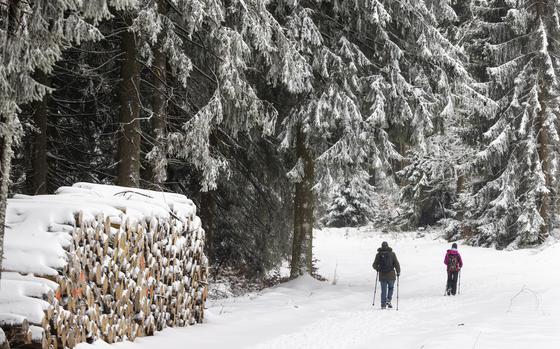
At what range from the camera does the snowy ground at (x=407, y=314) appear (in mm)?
9062

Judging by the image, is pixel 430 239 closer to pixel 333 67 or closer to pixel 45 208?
pixel 333 67

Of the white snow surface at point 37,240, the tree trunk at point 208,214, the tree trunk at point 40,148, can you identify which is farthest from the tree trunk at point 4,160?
the tree trunk at point 208,214

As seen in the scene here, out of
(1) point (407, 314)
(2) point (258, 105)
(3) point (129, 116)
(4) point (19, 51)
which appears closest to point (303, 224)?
(1) point (407, 314)

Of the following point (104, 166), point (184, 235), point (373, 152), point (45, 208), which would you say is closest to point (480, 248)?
point (373, 152)

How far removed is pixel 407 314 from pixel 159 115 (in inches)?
270

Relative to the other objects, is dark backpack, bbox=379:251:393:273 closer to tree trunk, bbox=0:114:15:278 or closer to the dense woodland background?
the dense woodland background

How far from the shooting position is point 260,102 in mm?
12070

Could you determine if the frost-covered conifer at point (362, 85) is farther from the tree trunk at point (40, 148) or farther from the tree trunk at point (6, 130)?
the tree trunk at point (6, 130)

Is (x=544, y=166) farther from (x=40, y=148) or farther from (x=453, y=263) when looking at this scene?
(x=40, y=148)

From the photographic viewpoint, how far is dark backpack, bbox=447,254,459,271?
Result: 16.9m

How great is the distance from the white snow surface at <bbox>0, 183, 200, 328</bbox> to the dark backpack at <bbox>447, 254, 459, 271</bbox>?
11245mm

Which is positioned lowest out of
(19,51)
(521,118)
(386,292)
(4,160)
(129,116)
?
(386,292)

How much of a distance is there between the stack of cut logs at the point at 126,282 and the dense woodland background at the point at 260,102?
1.33 meters

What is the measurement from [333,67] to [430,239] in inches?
788
